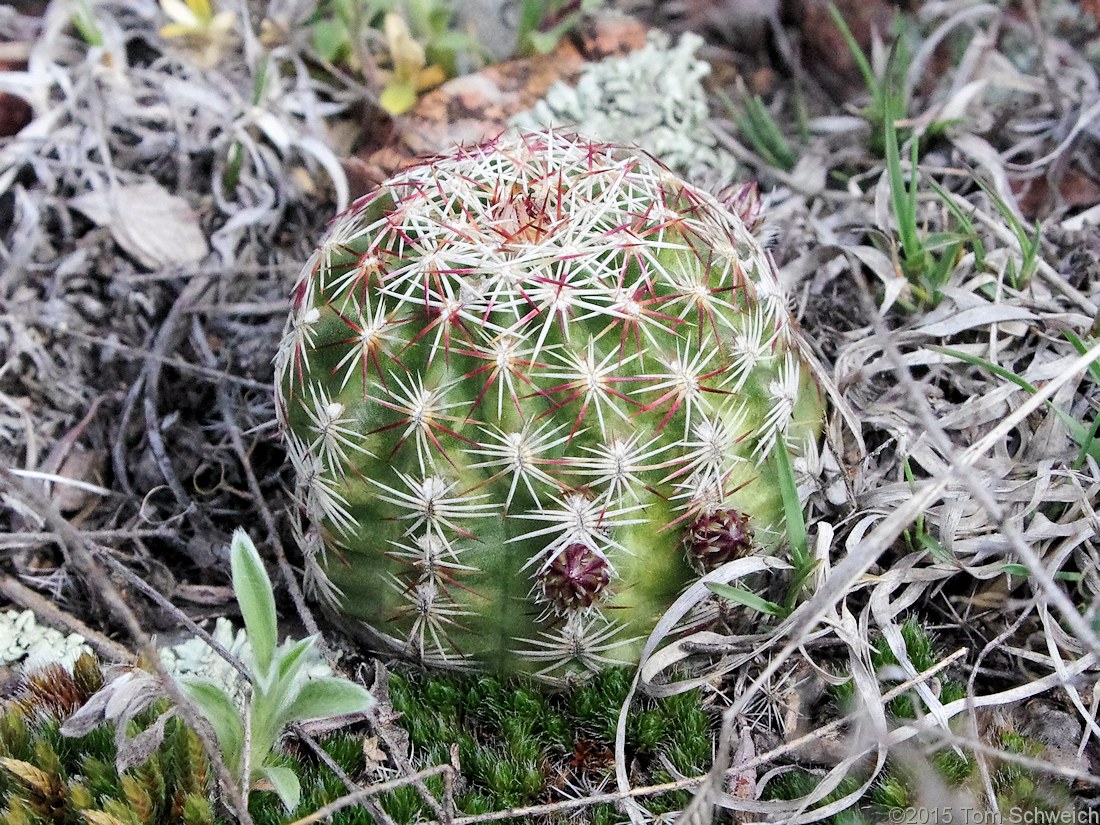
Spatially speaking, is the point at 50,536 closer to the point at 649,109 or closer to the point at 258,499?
the point at 258,499

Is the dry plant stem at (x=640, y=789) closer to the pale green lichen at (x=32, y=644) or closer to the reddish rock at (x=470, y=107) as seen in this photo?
the pale green lichen at (x=32, y=644)

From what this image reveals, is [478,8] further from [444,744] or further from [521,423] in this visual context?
[444,744]

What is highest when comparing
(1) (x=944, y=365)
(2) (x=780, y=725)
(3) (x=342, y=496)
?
(3) (x=342, y=496)

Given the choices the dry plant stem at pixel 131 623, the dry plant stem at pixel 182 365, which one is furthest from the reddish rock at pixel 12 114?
the dry plant stem at pixel 131 623

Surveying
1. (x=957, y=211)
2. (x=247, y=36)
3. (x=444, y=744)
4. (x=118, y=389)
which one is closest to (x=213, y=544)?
(x=118, y=389)

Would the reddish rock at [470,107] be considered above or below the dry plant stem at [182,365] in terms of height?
above

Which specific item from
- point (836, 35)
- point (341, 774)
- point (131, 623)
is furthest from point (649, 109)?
point (131, 623)
